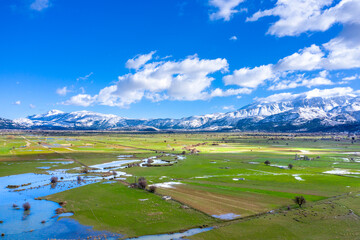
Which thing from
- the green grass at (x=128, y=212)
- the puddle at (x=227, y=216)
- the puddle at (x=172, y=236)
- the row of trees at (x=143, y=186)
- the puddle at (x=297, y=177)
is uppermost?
the row of trees at (x=143, y=186)

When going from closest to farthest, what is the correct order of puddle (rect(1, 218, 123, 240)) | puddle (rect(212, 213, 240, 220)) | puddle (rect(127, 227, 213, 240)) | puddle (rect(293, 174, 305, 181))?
puddle (rect(1, 218, 123, 240)) < puddle (rect(127, 227, 213, 240)) < puddle (rect(212, 213, 240, 220)) < puddle (rect(293, 174, 305, 181))

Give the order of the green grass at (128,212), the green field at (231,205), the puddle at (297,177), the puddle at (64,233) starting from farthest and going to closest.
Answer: the puddle at (297,177)
the green grass at (128,212)
the green field at (231,205)
the puddle at (64,233)

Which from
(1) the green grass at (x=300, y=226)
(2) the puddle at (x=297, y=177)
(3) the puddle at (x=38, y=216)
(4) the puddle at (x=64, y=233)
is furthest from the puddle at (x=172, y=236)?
(2) the puddle at (x=297, y=177)

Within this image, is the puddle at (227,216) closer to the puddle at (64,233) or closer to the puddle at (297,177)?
the puddle at (64,233)

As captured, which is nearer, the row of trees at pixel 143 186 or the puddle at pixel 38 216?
the puddle at pixel 38 216

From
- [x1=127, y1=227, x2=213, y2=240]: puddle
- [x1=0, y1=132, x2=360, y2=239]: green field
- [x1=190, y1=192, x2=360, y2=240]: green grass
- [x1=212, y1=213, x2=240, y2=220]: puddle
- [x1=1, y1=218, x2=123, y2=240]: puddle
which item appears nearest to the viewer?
[x1=1, y1=218, x2=123, y2=240]: puddle

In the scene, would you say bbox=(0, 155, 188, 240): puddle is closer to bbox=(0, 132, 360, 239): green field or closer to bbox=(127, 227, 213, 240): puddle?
bbox=(127, 227, 213, 240): puddle

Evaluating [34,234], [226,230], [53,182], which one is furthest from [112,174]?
[226,230]

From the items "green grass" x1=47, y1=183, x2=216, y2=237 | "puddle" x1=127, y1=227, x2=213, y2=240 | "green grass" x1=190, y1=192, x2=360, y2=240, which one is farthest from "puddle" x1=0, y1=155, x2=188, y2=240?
"green grass" x1=190, y1=192, x2=360, y2=240

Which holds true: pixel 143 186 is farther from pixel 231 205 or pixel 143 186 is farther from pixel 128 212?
pixel 231 205

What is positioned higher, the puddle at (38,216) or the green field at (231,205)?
the puddle at (38,216)

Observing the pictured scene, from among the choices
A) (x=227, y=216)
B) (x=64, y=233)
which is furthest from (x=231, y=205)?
(x=64, y=233)
